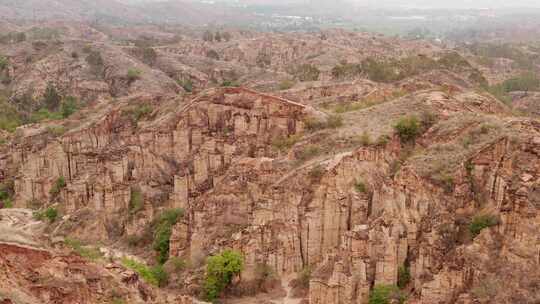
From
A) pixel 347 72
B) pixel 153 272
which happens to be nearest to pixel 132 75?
pixel 347 72

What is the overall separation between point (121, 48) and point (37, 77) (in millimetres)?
14741

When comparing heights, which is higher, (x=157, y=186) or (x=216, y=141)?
(x=216, y=141)

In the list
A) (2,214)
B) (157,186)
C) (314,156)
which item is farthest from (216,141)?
(2,214)

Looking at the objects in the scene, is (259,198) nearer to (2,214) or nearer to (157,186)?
(157,186)

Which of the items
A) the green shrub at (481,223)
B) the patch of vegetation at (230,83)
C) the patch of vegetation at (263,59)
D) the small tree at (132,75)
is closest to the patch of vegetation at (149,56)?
the small tree at (132,75)

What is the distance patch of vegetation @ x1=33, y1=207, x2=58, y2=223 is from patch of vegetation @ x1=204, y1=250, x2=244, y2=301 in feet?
37.8

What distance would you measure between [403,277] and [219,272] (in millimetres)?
5968

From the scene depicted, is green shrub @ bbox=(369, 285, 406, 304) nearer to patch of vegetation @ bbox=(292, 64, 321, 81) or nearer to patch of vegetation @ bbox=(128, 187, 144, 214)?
patch of vegetation @ bbox=(128, 187, 144, 214)

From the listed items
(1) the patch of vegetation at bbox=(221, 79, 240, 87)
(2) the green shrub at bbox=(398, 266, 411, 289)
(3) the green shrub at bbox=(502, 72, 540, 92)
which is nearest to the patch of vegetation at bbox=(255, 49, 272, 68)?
(1) the patch of vegetation at bbox=(221, 79, 240, 87)

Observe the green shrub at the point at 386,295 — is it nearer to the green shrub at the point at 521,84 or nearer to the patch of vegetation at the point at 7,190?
the patch of vegetation at the point at 7,190

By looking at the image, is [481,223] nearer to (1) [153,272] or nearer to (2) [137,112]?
(1) [153,272]

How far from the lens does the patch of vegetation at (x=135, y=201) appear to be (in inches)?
1156

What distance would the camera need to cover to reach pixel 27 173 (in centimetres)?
3434

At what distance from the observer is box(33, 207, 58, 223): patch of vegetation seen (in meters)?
30.6
